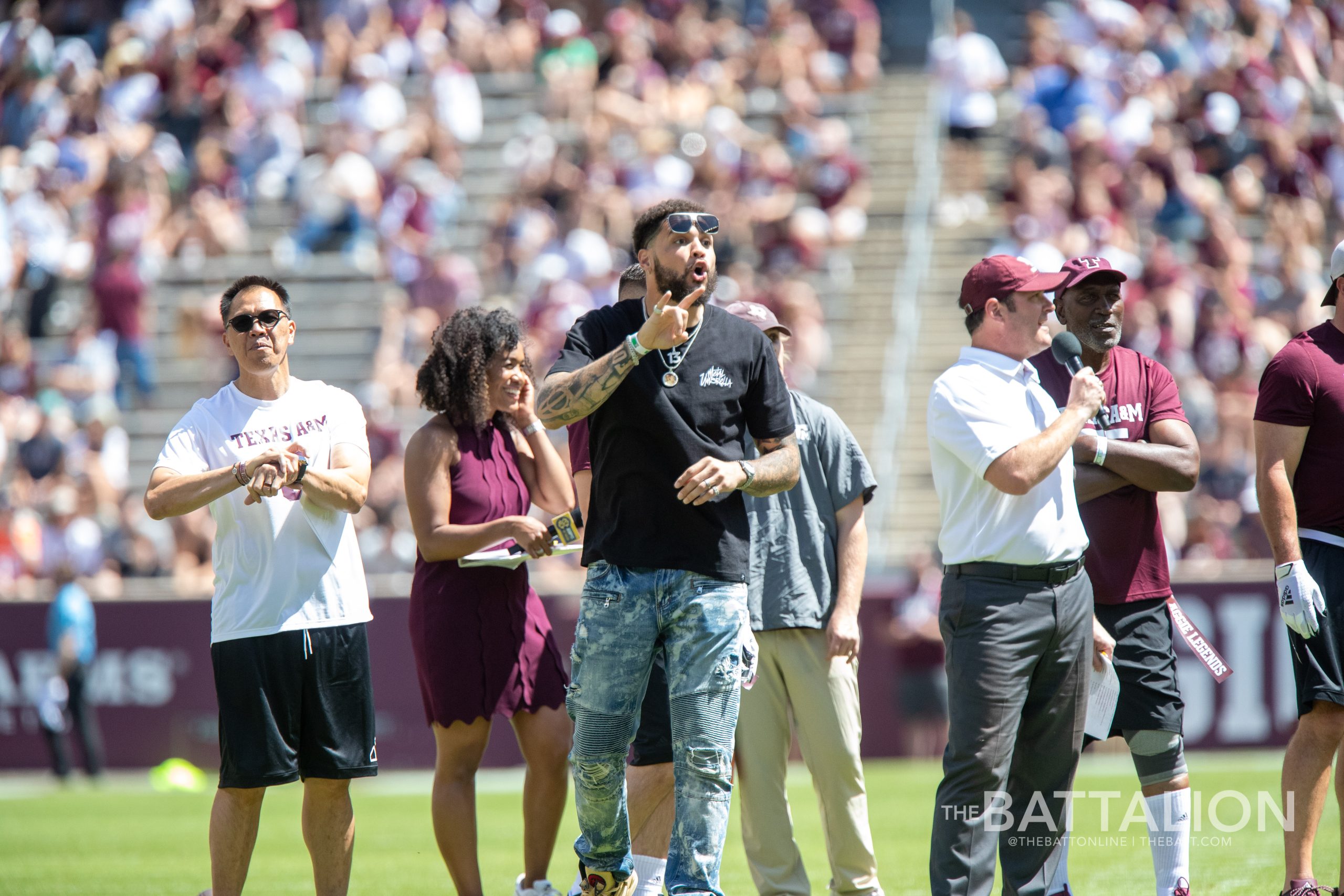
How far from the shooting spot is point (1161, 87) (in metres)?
18.7

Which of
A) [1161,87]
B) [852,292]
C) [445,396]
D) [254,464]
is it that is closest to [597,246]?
[852,292]

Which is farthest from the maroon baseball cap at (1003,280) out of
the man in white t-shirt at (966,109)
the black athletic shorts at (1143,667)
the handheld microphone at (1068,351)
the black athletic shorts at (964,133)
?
the black athletic shorts at (964,133)

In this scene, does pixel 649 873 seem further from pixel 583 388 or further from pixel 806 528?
pixel 583 388

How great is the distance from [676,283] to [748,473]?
2.29 feet

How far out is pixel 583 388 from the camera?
4.97 meters

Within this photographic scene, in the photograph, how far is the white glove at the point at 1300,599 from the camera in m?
5.98

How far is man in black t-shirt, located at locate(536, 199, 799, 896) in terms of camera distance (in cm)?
502

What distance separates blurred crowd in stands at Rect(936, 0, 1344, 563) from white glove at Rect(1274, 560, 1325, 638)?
343 inches

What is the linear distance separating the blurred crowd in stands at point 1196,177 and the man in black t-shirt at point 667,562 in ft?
34.2

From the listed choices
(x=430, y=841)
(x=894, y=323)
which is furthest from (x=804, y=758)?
(x=894, y=323)

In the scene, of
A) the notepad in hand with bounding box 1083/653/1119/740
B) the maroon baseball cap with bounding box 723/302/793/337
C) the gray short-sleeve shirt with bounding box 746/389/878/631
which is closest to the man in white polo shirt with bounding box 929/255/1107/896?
the notepad in hand with bounding box 1083/653/1119/740

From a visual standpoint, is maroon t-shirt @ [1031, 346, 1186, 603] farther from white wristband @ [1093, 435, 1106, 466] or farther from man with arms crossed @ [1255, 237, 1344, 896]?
man with arms crossed @ [1255, 237, 1344, 896]

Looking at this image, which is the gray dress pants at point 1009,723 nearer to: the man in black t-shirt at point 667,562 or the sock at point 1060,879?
the sock at point 1060,879

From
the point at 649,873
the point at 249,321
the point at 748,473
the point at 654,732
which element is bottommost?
the point at 649,873
